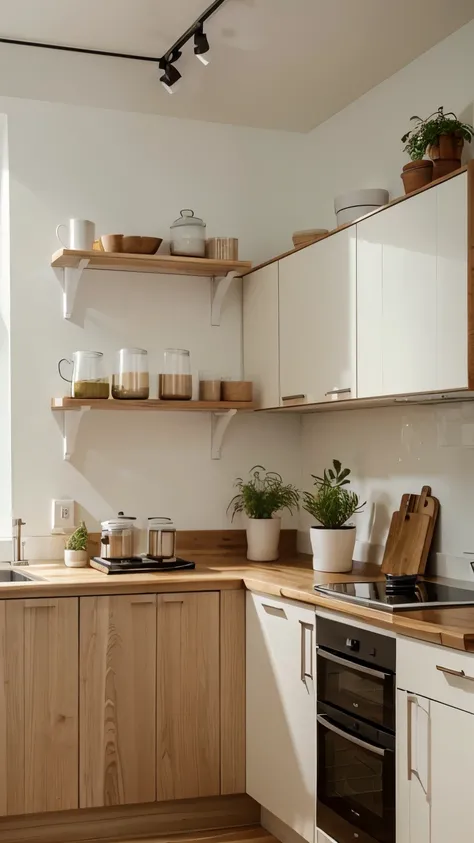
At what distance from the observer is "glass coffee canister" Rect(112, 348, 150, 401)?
12.8ft

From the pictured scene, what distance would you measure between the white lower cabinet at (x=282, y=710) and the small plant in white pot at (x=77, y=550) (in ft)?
2.34

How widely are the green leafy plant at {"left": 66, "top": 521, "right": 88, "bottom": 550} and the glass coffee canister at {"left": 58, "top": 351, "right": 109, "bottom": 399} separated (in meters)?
0.51

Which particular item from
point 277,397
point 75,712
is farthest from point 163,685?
point 277,397

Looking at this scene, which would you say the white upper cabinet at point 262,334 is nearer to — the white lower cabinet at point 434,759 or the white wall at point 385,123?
the white wall at point 385,123

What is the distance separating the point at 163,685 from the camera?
3.47 meters

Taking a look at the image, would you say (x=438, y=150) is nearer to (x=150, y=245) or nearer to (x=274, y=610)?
(x=150, y=245)

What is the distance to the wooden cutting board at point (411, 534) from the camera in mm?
3311

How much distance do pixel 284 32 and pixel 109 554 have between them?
1.96 metres

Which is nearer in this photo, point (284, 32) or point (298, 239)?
point (284, 32)

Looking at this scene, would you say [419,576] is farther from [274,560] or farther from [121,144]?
[121,144]

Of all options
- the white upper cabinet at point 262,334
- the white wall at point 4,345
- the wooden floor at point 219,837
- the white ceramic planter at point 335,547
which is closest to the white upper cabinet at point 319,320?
the white upper cabinet at point 262,334

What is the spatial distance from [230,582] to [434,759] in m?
1.28

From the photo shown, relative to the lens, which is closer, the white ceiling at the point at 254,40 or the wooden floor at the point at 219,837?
the white ceiling at the point at 254,40

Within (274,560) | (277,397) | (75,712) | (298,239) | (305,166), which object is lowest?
(75,712)
